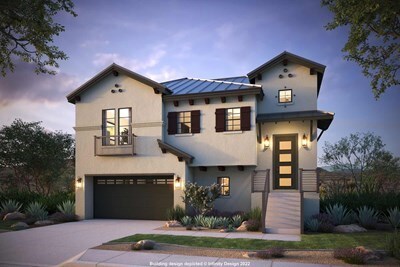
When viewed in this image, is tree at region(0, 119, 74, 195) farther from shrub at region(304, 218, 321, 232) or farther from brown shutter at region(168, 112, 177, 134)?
shrub at region(304, 218, 321, 232)

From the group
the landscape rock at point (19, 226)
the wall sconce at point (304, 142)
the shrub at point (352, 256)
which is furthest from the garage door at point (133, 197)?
the shrub at point (352, 256)

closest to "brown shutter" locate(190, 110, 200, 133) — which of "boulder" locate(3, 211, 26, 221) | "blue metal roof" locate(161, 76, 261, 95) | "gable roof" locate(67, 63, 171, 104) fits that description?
"blue metal roof" locate(161, 76, 261, 95)

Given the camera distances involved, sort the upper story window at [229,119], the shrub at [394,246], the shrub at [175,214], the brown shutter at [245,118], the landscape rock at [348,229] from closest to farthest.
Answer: the shrub at [394,246] < the landscape rock at [348,229] < the shrub at [175,214] < the brown shutter at [245,118] < the upper story window at [229,119]

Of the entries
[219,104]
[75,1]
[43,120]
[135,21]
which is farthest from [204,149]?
[43,120]

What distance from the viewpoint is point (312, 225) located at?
13.1 m

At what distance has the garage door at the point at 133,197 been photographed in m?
17.5

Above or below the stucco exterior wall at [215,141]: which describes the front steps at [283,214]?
below

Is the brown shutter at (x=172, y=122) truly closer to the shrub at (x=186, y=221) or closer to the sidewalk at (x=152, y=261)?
the shrub at (x=186, y=221)

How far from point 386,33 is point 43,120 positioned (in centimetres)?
2697

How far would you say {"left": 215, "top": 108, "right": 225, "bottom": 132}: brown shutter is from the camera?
55.0 ft

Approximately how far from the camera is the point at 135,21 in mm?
16422

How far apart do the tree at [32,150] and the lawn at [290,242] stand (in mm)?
18623

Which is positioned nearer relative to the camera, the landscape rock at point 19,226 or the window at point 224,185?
the landscape rock at point 19,226

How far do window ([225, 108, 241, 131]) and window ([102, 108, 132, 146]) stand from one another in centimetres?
542
